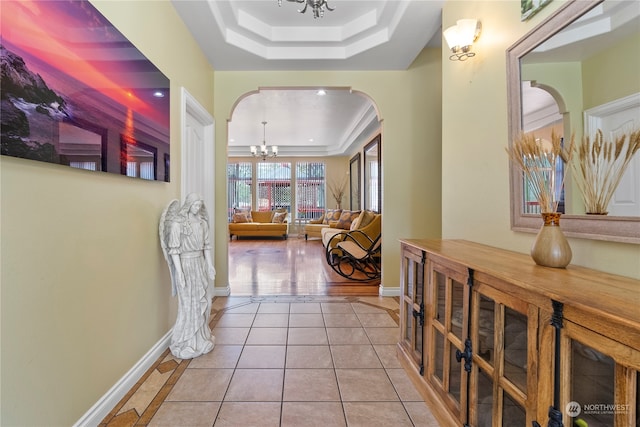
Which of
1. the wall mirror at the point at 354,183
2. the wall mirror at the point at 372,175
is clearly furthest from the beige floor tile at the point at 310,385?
the wall mirror at the point at 354,183

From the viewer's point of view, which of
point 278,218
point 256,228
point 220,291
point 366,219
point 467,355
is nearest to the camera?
point 467,355

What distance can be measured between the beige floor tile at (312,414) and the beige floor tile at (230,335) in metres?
0.87

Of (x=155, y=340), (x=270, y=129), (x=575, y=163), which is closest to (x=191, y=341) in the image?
(x=155, y=340)

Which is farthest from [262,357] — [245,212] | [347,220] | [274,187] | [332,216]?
[274,187]

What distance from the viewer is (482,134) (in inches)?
71.4

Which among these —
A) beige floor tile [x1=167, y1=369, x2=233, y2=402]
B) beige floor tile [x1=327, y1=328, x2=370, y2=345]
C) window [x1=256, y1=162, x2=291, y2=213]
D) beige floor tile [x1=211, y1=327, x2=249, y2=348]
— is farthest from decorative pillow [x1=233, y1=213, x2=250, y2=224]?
beige floor tile [x1=167, y1=369, x2=233, y2=402]

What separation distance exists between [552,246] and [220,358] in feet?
6.93

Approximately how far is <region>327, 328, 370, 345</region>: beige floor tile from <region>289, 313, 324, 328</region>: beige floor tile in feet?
0.54

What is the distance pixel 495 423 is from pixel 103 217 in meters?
2.02

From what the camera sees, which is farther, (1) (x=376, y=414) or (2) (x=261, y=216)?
(2) (x=261, y=216)

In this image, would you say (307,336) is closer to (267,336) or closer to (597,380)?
(267,336)

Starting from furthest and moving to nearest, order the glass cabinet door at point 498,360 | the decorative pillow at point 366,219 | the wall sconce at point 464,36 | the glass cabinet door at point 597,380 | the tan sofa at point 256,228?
1. the tan sofa at point 256,228
2. the decorative pillow at point 366,219
3. the wall sconce at point 464,36
4. the glass cabinet door at point 498,360
5. the glass cabinet door at point 597,380

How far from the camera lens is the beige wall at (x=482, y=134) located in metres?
1.57

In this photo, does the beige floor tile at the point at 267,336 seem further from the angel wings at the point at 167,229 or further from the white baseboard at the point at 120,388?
the angel wings at the point at 167,229
